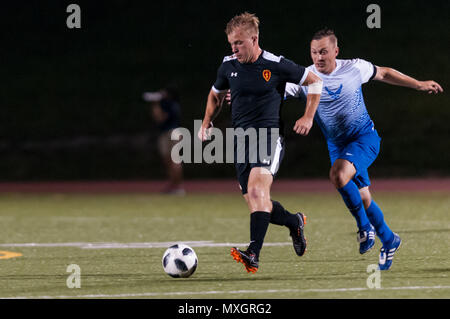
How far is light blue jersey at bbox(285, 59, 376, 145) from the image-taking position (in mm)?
8688

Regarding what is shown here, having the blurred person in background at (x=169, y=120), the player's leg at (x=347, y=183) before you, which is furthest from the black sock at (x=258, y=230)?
the blurred person in background at (x=169, y=120)

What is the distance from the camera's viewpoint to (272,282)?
23.9 ft

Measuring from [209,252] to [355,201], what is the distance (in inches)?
74.7

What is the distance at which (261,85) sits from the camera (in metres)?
7.98

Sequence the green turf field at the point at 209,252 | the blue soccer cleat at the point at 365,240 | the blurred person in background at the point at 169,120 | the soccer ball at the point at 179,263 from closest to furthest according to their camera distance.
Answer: the green turf field at the point at 209,252
the soccer ball at the point at 179,263
the blue soccer cleat at the point at 365,240
the blurred person in background at the point at 169,120

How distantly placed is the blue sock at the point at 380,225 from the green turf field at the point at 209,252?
287 millimetres

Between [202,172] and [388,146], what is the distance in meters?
5.30

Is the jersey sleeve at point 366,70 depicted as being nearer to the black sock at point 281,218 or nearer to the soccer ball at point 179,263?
the black sock at point 281,218

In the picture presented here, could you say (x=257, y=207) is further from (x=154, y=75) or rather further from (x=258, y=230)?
(x=154, y=75)

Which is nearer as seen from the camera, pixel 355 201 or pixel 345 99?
pixel 355 201

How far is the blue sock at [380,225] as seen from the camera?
824 cm

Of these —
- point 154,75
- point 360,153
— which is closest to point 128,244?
point 360,153
